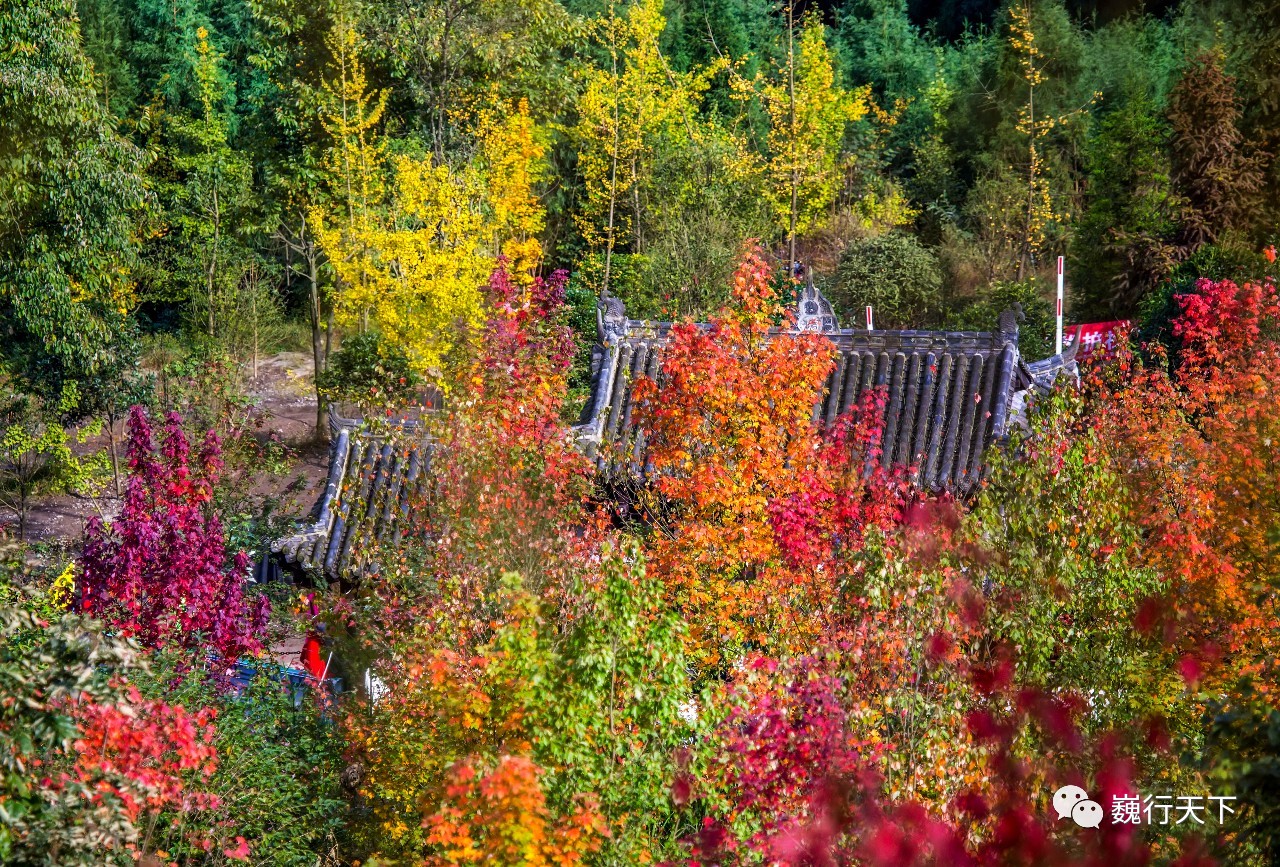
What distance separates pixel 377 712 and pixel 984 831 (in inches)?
212

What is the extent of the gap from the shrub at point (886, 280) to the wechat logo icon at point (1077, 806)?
26452mm

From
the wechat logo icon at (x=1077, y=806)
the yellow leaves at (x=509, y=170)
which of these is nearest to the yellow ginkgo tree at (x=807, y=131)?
the yellow leaves at (x=509, y=170)

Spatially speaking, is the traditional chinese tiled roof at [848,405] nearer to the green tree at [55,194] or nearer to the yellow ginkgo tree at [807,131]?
the green tree at [55,194]

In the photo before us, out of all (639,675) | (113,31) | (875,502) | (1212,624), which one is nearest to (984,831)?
(639,675)

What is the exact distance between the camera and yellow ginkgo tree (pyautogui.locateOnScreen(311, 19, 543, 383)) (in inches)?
993

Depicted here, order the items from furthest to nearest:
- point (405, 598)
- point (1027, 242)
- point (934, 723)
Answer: point (1027, 242) < point (405, 598) < point (934, 723)

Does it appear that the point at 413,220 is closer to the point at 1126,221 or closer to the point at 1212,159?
the point at 1126,221

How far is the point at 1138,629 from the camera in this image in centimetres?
947

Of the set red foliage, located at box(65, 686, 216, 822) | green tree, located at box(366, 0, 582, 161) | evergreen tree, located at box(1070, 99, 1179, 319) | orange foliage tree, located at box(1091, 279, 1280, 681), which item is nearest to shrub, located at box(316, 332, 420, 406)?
green tree, located at box(366, 0, 582, 161)

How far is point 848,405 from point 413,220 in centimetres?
1661

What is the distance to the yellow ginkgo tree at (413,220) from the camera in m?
25.2

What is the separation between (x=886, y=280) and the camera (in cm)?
3331

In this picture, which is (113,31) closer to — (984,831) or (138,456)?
(138,456)

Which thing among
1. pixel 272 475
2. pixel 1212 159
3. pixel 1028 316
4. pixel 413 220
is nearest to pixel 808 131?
pixel 1028 316
